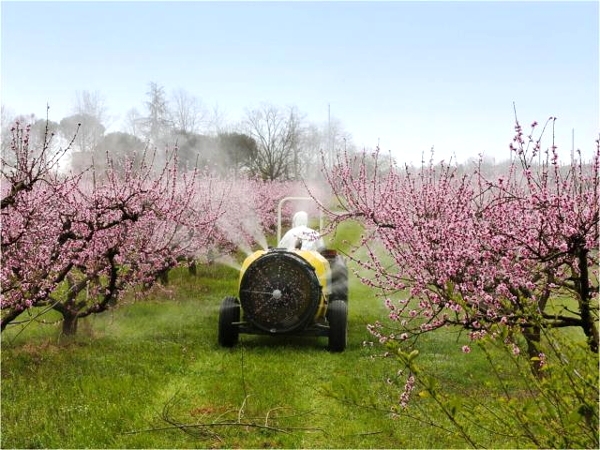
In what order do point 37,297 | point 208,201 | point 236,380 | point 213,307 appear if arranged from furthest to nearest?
point 208,201, point 213,307, point 37,297, point 236,380

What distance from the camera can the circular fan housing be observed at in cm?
944

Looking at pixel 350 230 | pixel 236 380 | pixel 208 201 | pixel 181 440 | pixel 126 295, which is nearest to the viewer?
pixel 181 440

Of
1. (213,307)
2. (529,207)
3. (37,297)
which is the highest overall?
(529,207)

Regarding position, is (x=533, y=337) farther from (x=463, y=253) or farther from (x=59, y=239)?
(x=59, y=239)

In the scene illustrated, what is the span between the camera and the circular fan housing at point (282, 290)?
9438 mm

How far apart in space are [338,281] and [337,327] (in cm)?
170

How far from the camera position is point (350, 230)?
1293 inches

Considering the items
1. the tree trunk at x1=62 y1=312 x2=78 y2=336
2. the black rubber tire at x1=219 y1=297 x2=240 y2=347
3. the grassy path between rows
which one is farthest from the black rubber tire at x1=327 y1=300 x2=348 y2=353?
the tree trunk at x1=62 y1=312 x2=78 y2=336

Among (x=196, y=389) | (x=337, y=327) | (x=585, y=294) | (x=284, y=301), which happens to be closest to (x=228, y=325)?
(x=284, y=301)

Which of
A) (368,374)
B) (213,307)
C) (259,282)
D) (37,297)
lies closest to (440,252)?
(368,374)

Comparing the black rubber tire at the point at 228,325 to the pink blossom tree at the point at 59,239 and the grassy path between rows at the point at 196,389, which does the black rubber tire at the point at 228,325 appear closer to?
the grassy path between rows at the point at 196,389

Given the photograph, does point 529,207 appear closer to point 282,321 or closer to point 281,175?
point 282,321

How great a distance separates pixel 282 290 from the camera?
31.1 feet

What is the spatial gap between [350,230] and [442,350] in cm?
2279
